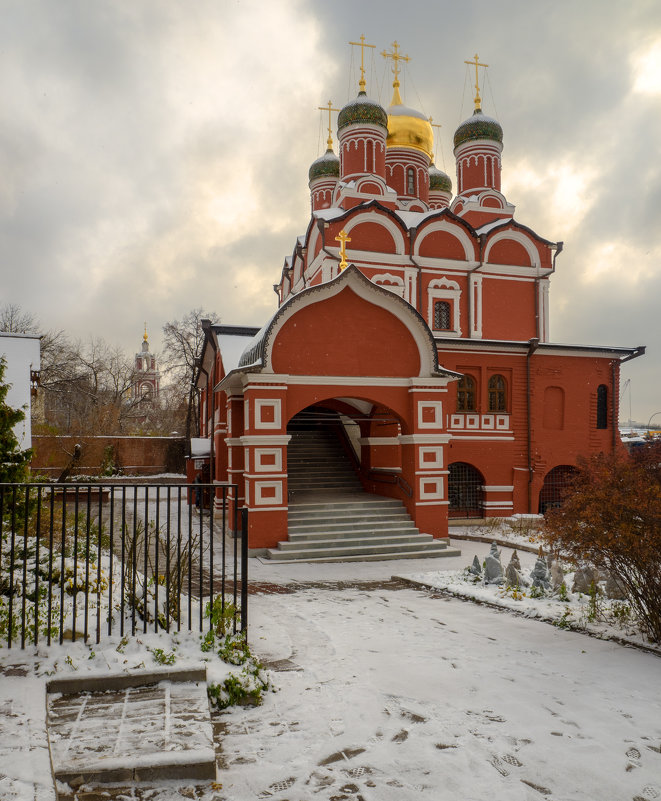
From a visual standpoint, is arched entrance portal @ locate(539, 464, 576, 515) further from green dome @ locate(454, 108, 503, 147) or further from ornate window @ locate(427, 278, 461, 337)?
green dome @ locate(454, 108, 503, 147)

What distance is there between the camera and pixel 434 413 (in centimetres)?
1277

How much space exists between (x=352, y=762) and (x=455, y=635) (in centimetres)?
275

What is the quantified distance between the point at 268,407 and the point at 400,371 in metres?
2.90

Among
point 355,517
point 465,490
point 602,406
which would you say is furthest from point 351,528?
point 602,406

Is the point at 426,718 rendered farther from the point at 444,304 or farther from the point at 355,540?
the point at 444,304

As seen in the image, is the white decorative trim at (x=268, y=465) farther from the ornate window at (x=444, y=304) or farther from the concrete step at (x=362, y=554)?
the ornate window at (x=444, y=304)

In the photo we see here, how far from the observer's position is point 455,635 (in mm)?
5902

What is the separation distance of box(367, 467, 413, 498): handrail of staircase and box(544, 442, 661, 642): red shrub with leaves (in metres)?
6.87

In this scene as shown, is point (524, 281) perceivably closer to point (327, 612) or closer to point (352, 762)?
point (327, 612)

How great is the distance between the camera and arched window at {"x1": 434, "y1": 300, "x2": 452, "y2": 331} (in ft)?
72.1

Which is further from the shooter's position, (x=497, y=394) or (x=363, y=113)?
(x=363, y=113)

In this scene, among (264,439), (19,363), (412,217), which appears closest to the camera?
(264,439)

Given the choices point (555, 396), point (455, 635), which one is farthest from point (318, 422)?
point (455, 635)

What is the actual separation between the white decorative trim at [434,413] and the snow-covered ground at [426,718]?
21.5ft
